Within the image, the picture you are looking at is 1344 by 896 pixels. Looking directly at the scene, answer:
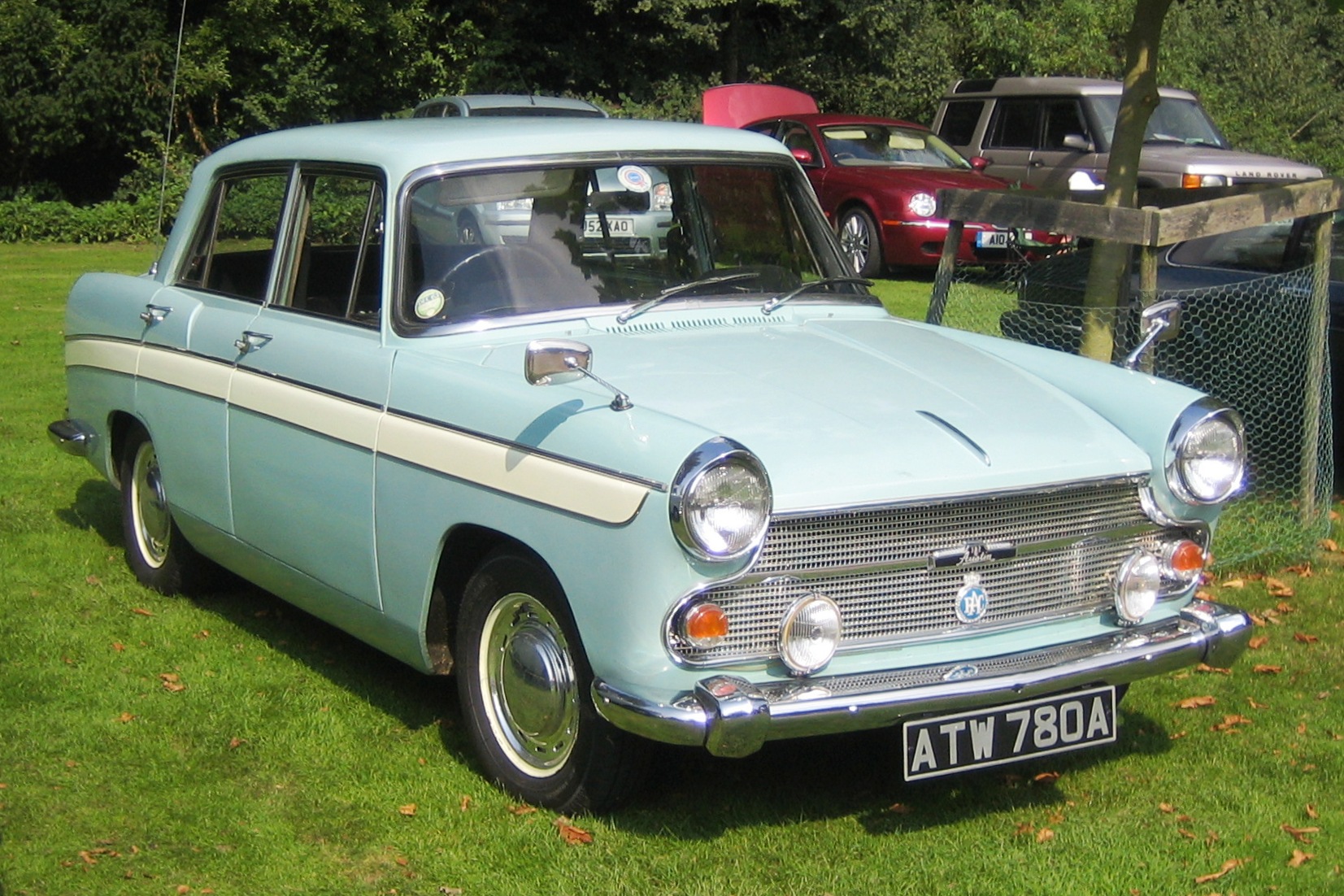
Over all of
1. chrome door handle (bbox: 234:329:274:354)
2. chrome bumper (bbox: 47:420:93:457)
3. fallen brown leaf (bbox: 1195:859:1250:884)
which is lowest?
fallen brown leaf (bbox: 1195:859:1250:884)

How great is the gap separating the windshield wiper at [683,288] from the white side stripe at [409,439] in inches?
29.6

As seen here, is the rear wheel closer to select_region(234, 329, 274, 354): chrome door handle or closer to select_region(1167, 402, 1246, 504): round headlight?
select_region(234, 329, 274, 354): chrome door handle

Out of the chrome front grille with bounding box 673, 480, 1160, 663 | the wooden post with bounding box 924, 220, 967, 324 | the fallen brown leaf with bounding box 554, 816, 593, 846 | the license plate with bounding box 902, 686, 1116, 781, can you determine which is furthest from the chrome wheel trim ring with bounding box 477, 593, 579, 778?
the wooden post with bounding box 924, 220, 967, 324

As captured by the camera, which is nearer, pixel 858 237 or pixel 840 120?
pixel 858 237

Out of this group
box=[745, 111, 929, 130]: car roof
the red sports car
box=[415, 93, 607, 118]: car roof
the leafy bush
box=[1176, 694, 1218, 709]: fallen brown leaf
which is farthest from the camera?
the leafy bush

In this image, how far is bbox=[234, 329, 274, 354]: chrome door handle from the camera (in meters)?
5.12

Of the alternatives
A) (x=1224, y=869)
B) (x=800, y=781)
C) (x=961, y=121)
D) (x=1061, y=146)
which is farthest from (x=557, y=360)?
(x=961, y=121)

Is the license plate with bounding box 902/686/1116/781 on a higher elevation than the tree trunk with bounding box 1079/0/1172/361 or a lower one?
lower

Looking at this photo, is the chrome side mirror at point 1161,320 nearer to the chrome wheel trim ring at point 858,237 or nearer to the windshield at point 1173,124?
the chrome wheel trim ring at point 858,237

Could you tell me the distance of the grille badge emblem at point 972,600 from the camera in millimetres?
3951

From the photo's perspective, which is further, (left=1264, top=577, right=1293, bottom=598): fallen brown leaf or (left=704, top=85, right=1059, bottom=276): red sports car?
(left=704, top=85, right=1059, bottom=276): red sports car

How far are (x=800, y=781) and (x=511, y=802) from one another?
809mm

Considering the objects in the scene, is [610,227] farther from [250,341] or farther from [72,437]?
[72,437]

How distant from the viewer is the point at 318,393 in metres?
4.75
